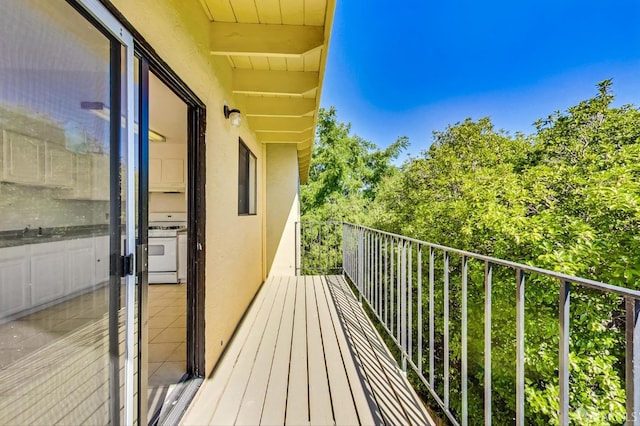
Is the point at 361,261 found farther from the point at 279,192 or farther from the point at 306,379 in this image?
the point at 279,192

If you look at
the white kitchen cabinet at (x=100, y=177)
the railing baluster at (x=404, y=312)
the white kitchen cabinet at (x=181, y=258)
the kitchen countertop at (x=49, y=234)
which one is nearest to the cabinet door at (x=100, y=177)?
the white kitchen cabinet at (x=100, y=177)

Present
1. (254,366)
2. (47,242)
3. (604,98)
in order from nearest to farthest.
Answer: (47,242)
(254,366)
(604,98)

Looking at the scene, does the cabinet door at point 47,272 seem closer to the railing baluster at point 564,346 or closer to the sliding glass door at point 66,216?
the sliding glass door at point 66,216

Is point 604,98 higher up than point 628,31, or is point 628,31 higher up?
point 628,31

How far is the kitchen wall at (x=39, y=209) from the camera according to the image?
2.23 feet

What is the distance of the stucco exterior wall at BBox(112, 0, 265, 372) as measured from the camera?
4.64 feet

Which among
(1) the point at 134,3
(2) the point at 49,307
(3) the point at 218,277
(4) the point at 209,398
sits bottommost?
(4) the point at 209,398

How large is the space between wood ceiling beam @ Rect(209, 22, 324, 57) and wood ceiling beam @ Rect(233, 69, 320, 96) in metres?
0.59

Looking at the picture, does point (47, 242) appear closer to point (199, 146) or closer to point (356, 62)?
point (199, 146)

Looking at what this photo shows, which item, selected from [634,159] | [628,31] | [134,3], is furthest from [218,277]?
[628,31]

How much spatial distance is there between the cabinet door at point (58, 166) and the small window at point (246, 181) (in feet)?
7.85

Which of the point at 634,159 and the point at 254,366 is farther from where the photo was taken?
the point at 634,159

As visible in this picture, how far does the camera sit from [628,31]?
52.4 ft

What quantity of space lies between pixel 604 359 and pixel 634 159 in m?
4.75
